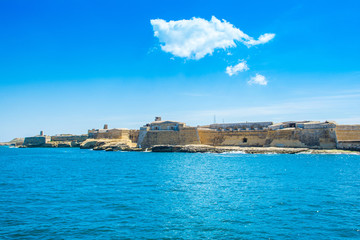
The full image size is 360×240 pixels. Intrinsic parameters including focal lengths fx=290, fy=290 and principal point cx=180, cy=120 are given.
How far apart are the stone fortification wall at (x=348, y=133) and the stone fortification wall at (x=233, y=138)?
35.7 ft

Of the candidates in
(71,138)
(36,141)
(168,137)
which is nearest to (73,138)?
(71,138)

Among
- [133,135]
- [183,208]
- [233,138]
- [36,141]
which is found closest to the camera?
[183,208]

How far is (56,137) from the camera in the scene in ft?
293

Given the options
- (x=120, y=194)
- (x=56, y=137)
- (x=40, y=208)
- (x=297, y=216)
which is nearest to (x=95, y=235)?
(x=40, y=208)

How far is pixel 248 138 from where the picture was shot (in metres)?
47.8

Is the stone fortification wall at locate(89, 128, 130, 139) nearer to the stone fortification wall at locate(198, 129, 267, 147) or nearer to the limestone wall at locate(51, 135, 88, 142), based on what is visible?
the stone fortification wall at locate(198, 129, 267, 147)

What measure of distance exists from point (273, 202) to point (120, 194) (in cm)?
678

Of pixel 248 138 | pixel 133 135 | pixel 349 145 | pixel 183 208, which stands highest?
pixel 133 135

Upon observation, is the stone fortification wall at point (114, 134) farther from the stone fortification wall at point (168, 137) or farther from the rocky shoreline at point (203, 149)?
the stone fortification wall at point (168, 137)

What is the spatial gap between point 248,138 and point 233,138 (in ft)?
8.54

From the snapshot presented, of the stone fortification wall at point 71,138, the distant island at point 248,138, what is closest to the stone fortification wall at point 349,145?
the distant island at point 248,138

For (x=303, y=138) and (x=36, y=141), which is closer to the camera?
(x=303, y=138)

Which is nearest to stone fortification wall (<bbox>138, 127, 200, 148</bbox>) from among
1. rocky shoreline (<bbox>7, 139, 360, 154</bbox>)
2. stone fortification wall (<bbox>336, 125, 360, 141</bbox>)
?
rocky shoreline (<bbox>7, 139, 360, 154</bbox>)

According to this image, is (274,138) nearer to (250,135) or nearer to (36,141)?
(250,135)
